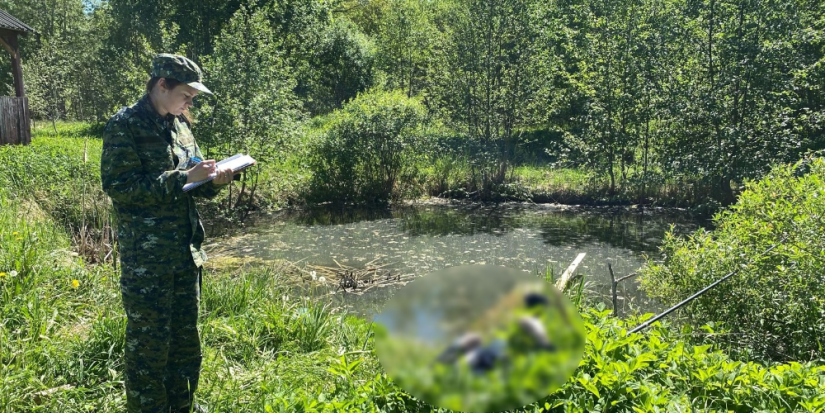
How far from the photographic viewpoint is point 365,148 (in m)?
14.9

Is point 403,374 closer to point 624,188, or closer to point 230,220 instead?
point 230,220

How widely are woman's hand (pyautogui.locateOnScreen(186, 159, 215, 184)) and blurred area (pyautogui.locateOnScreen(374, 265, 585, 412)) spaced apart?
1.98 metres

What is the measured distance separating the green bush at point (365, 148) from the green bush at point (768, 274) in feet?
35.7

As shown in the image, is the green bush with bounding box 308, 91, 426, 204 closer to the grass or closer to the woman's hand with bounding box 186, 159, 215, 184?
the grass

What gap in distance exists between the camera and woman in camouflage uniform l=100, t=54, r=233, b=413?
2518mm

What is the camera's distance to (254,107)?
1165 centimetres

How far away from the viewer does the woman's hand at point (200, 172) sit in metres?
2.59

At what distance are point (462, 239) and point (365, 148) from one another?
499 cm

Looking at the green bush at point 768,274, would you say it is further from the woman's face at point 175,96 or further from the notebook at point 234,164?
the woman's face at point 175,96

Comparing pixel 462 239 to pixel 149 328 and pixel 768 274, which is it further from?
pixel 149 328

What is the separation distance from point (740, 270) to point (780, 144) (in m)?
10.3

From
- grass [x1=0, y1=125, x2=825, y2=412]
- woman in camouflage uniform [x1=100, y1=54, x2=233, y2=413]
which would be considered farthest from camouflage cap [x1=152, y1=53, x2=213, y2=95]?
grass [x1=0, y1=125, x2=825, y2=412]

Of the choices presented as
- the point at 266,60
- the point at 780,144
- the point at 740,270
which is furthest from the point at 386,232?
the point at 780,144

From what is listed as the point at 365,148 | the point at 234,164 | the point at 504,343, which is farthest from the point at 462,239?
the point at 504,343
